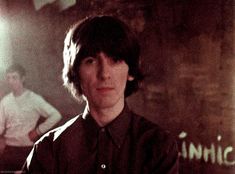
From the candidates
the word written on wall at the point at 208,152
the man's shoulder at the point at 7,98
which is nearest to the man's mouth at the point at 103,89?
the word written on wall at the point at 208,152

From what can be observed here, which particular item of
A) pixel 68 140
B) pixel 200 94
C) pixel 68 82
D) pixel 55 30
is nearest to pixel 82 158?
pixel 68 140

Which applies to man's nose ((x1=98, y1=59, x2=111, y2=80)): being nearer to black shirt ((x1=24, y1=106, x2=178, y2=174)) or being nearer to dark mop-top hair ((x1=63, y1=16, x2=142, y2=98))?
dark mop-top hair ((x1=63, y1=16, x2=142, y2=98))

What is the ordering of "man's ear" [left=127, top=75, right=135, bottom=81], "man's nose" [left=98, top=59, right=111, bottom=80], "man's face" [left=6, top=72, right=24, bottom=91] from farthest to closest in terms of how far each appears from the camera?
"man's face" [left=6, top=72, right=24, bottom=91]
"man's ear" [left=127, top=75, right=135, bottom=81]
"man's nose" [left=98, top=59, right=111, bottom=80]

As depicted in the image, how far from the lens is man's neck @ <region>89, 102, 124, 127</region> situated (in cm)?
128

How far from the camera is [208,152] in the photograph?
10.3 feet

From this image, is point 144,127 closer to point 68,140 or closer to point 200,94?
point 68,140

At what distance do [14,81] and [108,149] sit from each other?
2437mm

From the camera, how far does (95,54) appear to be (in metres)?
1.24

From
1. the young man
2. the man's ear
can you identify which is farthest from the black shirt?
the man's ear

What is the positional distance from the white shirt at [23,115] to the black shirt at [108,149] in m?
2.24

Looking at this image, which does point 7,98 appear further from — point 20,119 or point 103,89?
point 103,89

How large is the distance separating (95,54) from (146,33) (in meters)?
2.02

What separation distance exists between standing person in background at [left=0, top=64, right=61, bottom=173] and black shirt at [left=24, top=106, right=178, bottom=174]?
7.38 ft

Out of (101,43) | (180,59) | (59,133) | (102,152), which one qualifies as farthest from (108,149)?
(180,59)
